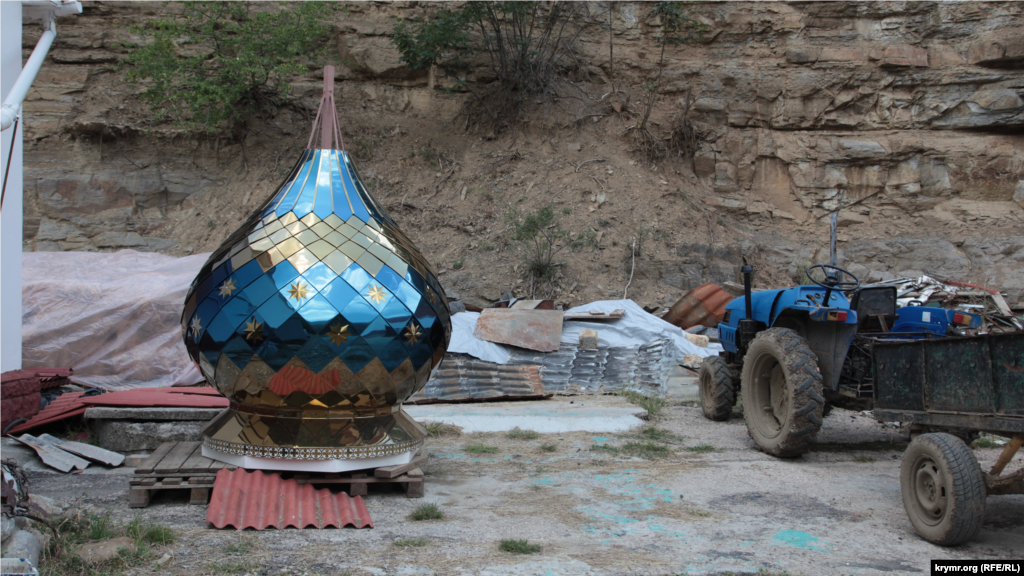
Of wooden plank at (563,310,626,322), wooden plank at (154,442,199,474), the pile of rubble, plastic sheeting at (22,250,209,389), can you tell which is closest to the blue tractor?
wooden plank at (563,310,626,322)

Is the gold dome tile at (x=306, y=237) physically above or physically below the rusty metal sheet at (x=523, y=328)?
above

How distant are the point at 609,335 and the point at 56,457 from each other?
26.5ft

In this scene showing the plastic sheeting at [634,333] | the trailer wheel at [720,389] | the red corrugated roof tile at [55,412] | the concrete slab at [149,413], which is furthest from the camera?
the plastic sheeting at [634,333]

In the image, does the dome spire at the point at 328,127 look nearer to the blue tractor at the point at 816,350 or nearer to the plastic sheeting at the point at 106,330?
the blue tractor at the point at 816,350

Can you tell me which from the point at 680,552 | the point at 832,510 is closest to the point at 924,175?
the point at 832,510

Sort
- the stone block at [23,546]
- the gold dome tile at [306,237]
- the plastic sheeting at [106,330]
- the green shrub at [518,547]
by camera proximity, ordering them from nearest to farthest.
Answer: the stone block at [23,546]
the green shrub at [518,547]
the gold dome tile at [306,237]
the plastic sheeting at [106,330]

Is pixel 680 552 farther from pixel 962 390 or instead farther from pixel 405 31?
pixel 405 31

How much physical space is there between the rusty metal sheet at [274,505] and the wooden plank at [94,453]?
1653 mm

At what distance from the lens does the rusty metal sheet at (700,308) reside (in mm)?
13438

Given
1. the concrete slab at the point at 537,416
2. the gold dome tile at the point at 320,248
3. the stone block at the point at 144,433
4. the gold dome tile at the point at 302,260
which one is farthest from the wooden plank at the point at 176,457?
the concrete slab at the point at 537,416

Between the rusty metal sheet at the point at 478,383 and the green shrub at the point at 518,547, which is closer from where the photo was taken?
the green shrub at the point at 518,547

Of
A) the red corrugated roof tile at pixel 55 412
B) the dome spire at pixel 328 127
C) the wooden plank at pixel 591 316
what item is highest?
the dome spire at pixel 328 127

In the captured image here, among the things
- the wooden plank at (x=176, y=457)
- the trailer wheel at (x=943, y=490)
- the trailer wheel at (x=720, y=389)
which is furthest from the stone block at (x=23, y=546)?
the trailer wheel at (x=720, y=389)

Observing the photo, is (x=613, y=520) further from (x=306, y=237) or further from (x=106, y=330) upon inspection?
(x=106, y=330)
